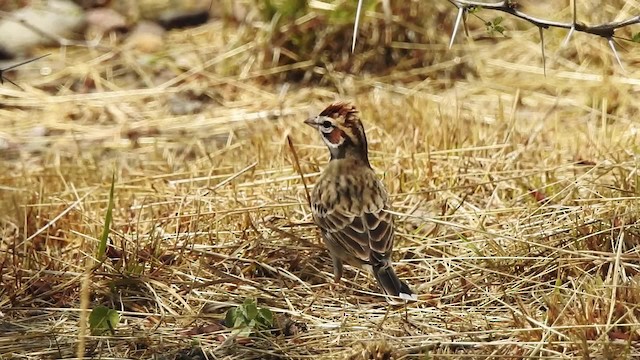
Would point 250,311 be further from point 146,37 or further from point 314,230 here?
point 146,37

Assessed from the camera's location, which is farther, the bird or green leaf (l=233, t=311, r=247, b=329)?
the bird

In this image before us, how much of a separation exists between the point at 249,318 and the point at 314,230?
4.06 feet

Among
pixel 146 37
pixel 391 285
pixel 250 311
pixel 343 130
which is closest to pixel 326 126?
pixel 343 130

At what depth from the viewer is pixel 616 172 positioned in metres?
5.66

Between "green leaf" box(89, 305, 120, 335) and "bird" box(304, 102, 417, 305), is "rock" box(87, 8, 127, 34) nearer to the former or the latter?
"bird" box(304, 102, 417, 305)

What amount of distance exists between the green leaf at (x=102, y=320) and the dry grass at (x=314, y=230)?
57 millimetres

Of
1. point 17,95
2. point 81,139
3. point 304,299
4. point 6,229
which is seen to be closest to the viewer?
point 304,299

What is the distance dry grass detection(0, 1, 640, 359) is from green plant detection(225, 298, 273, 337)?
52 mm

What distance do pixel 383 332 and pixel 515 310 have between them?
21.6 inches

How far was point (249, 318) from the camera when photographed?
162 inches

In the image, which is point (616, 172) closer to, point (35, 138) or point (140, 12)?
point (35, 138)

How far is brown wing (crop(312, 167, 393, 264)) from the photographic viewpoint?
15.0 feet

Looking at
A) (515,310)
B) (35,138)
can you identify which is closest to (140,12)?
(35,138)

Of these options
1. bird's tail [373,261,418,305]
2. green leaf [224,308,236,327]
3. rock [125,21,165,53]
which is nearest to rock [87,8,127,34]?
rock [125,21,165,53]
